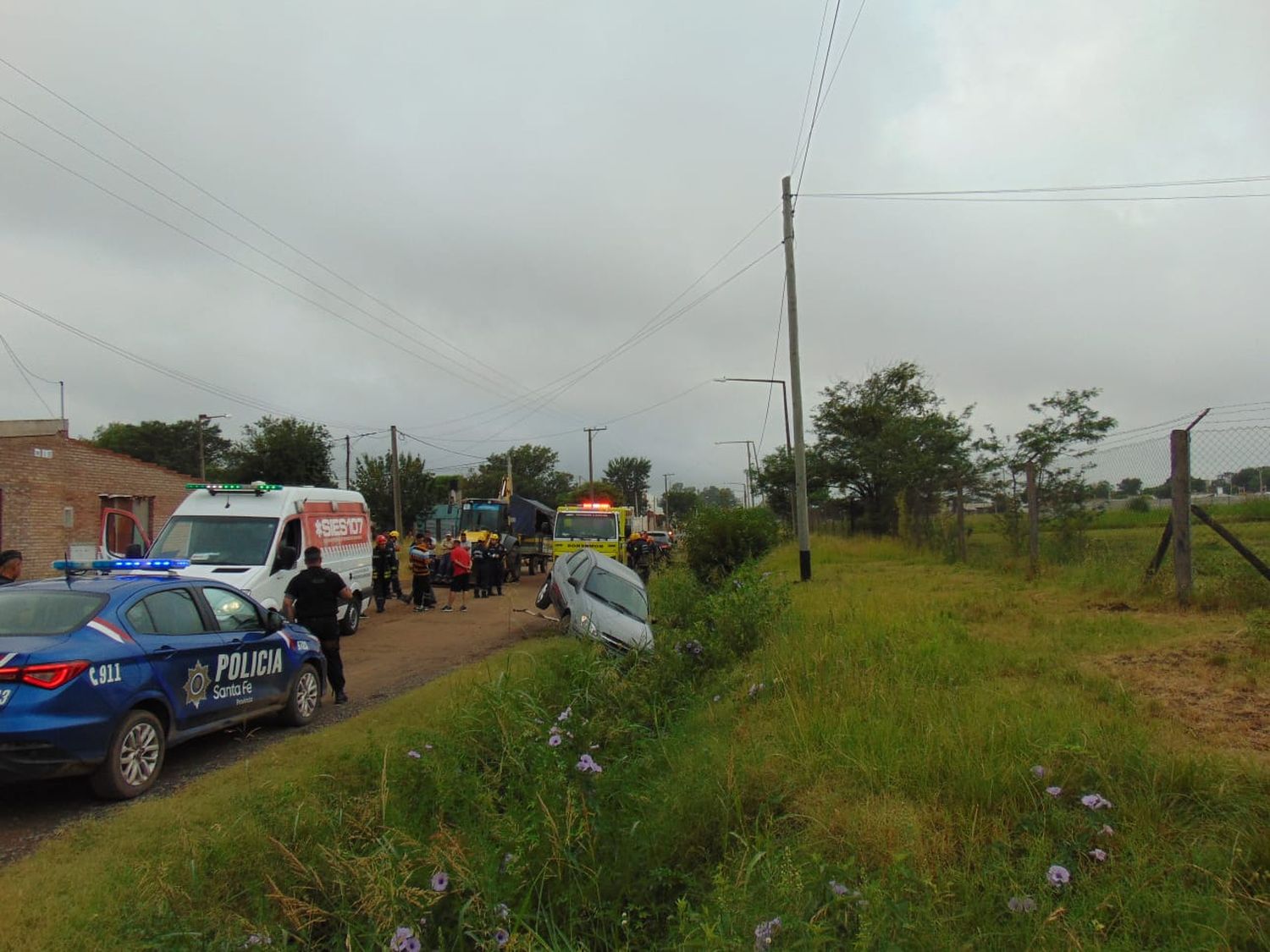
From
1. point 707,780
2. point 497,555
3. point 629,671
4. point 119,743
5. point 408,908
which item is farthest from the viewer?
point 497,555

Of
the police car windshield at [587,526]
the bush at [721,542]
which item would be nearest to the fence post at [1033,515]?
the bush at [721,542]

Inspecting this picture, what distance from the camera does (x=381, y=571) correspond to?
17.5m

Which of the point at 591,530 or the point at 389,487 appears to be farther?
the point at 389,487

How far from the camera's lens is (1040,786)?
11.9 feet

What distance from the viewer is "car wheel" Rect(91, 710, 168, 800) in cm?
516

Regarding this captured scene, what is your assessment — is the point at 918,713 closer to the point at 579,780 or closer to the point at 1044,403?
the point at 579,780

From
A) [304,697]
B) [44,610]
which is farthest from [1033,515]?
[44,610]

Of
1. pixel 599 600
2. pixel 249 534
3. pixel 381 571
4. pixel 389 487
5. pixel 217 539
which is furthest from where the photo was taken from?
pixel 389 487

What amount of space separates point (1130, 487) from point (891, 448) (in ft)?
60.2

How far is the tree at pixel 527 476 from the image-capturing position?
81438 millimetres

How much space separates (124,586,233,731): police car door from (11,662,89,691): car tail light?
25.6 inches

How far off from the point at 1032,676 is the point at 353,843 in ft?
14.6

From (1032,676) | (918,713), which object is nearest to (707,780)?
(918,713)

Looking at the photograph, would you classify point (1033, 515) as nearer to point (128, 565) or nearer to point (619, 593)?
point (619, 593)
